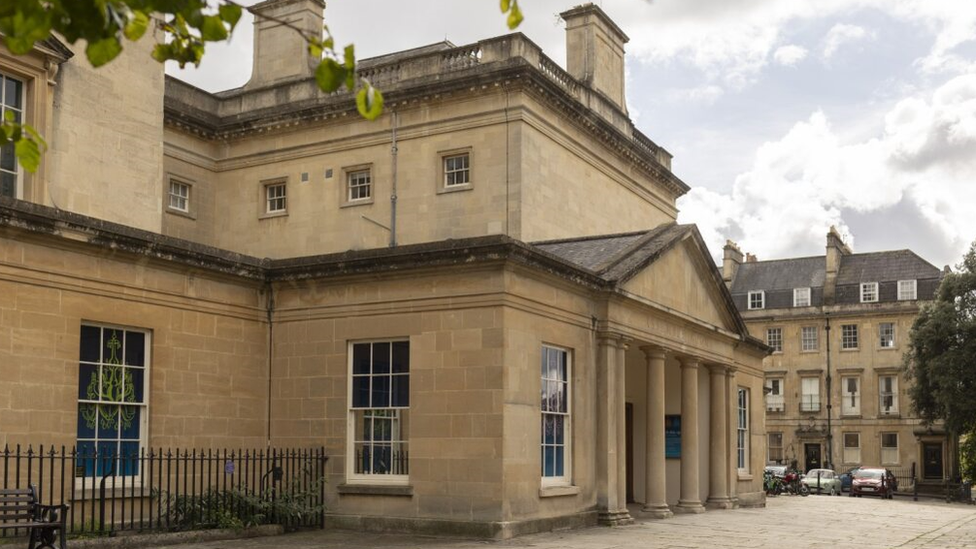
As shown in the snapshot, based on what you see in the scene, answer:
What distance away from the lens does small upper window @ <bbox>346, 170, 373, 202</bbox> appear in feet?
97.8

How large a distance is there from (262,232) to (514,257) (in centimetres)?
1635

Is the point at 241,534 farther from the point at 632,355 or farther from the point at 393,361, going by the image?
the point at 632,355

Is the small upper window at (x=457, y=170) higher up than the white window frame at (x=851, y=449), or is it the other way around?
the small upper window at (x=457, y=170)

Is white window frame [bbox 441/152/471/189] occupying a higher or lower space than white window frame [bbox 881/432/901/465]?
higher

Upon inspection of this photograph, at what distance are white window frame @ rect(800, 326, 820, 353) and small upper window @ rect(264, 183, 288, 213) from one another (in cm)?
3877

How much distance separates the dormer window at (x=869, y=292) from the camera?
5981cm

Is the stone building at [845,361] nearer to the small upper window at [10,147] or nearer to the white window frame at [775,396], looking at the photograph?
the white window frame at [775,396]

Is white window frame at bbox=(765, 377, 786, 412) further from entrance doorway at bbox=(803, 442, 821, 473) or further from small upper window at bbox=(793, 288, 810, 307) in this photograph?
small upper window at bbox=(793, 288, 810, 307)

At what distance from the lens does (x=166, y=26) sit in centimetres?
552

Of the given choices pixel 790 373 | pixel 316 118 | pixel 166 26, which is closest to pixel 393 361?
pixel 166 26

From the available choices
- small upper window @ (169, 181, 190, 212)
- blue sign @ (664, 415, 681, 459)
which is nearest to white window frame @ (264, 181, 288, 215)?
small upper window @ (169, 181, 190, 212)

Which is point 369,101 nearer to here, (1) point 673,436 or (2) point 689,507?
(2) point 689,507

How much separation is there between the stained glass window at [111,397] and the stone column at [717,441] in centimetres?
1328

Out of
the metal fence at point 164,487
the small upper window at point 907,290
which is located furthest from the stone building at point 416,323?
the small upper window at point 907,290
